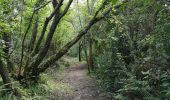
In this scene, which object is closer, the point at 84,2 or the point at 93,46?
the point at 93,46

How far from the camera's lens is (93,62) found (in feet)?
57.9

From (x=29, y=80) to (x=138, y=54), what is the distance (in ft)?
14.9

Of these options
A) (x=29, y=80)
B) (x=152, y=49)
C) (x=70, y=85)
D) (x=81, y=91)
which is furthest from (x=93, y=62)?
(x=152, y=49)

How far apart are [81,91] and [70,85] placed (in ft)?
5.23

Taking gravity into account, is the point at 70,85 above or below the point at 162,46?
below

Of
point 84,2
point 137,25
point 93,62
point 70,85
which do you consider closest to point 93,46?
point 93,62

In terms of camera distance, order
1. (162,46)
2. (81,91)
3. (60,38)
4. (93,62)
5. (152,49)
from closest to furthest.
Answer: (162,46), (152,49), (81,91), (93,62), (60,38)

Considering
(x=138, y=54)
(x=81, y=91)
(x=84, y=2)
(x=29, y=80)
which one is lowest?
(x=81, y=91)

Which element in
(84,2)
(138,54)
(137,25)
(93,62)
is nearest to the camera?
(138,54)

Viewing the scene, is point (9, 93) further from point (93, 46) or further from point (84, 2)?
point (84, 2)

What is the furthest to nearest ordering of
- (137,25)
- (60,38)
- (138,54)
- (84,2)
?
(60,38) < (84,2) < (137,25) < (138,54)

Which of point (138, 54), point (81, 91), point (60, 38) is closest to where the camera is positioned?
point (138, 54)

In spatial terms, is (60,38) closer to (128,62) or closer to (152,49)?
(128,62)

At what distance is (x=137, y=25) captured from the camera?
10578 mm
